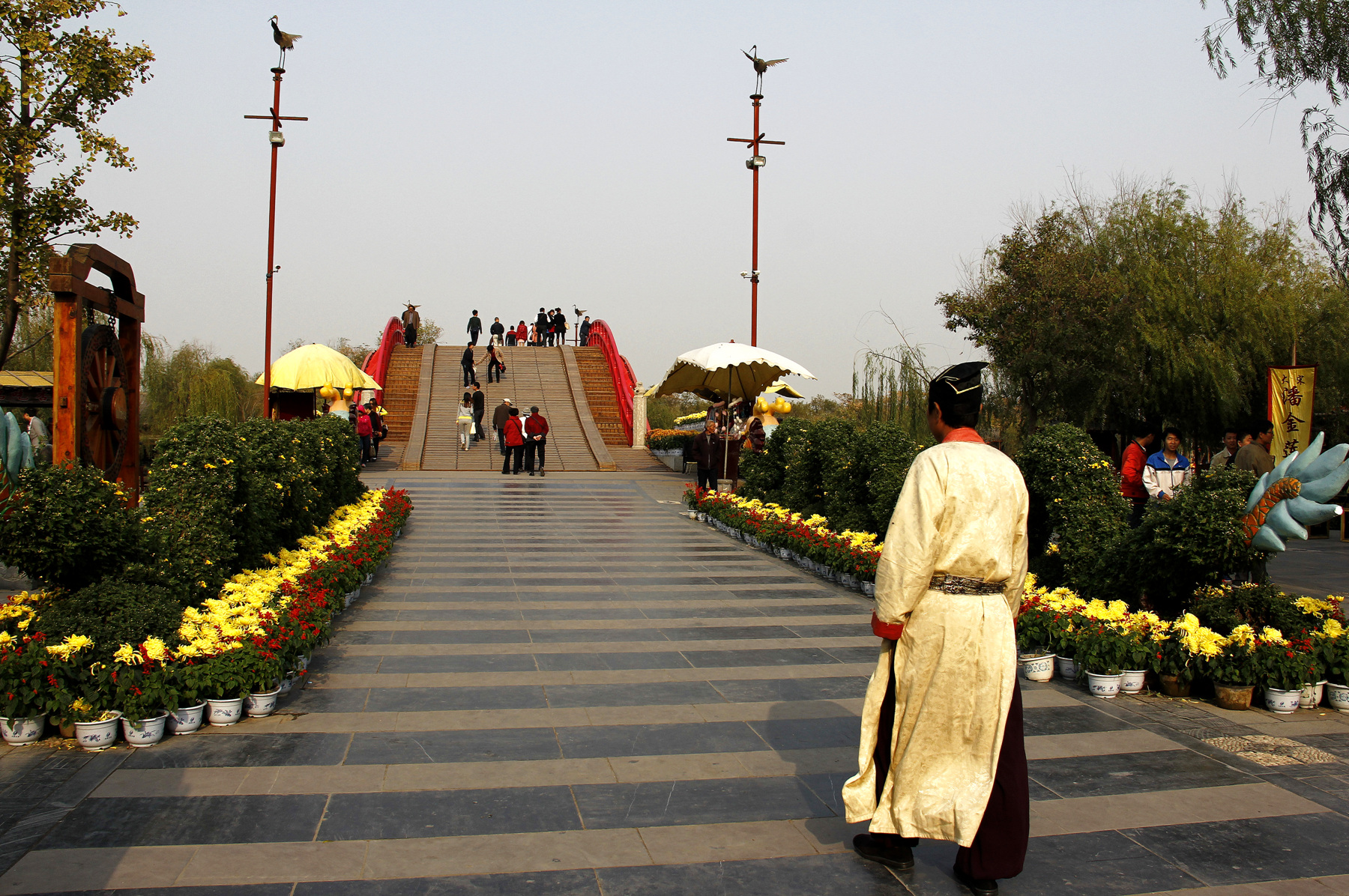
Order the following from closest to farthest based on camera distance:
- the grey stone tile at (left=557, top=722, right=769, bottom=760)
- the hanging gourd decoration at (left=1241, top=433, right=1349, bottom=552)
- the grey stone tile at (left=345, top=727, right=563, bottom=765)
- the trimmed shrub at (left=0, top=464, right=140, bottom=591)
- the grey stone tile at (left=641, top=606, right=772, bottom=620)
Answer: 1. the grey stone tile at (left=345, top=727, right=563, bottom=765)
2. the grey stone tile at (left=557, top=722, right=769, bottom=760)
3. the trimmed shrub at (left=0, top=464, right=140, bottom=591)
4. the hanging gourd decoration at (left=1241, top=433, right=1349, bottom=552)
5. the grey stone tile at (left=641, top=606, right=772, bottom=620)

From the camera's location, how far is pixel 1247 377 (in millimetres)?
20094

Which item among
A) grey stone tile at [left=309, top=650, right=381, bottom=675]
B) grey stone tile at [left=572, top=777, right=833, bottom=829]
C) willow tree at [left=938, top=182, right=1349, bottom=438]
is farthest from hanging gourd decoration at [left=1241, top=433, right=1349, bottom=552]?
willow tree at [left=938, top=182, right=1349, bottom=438]

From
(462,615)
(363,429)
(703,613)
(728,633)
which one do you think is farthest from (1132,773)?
(363,429)

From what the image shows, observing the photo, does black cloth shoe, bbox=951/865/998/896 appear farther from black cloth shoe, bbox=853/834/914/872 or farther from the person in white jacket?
the person in white jacket

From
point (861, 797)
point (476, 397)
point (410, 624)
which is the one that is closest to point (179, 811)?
point (861, 797)

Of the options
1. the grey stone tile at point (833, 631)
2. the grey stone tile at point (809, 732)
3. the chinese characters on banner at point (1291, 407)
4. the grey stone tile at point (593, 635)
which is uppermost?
the chinese characters on banner at point (1291, 407)

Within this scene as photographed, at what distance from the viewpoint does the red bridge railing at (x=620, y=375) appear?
91.6 ft

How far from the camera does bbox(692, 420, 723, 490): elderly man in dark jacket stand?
1564 centimetres

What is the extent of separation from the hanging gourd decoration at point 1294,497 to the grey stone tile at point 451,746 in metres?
4.44

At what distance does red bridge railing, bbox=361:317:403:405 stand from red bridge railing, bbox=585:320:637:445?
265 inches

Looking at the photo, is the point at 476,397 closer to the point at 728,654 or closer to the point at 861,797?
the point at 728,654

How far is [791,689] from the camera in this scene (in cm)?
606

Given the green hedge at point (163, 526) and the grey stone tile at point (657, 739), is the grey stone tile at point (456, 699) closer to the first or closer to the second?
the grey stone tile at point (657, 739)

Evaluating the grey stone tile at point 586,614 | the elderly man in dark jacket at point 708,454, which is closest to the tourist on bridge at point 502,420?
the elderly man in dark jacket at point 708,454
